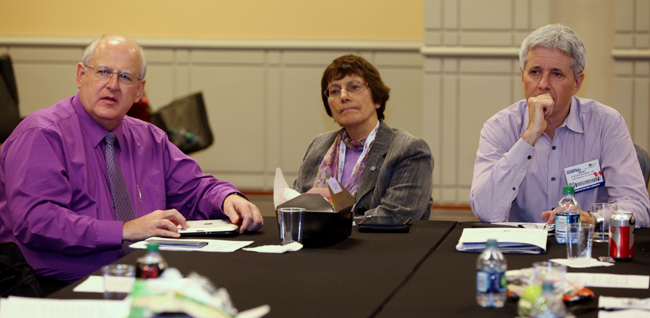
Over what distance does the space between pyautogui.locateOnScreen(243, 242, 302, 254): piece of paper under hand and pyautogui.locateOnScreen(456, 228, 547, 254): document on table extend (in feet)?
1.52

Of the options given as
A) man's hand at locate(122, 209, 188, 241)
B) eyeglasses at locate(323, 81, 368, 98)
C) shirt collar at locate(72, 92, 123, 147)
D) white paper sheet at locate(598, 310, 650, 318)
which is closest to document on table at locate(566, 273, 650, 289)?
white paper sheet at locate(598, 310, 650, 318)

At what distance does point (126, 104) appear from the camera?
254 centimetres

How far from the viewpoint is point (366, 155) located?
10.3ft

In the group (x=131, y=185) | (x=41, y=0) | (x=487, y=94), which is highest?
(x=41, y=0)

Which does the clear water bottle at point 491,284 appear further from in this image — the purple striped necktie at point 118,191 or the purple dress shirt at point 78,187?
the purple striped necktie at point 118,191

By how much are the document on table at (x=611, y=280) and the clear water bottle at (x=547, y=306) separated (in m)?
0.39

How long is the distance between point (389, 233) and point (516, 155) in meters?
0.68

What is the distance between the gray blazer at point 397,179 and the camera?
2871 millimetres

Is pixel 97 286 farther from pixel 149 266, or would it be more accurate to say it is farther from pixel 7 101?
pixel 7 101

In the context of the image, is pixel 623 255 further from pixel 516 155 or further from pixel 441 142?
pixel 441 142

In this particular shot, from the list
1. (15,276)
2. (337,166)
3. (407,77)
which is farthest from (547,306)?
(407,77)

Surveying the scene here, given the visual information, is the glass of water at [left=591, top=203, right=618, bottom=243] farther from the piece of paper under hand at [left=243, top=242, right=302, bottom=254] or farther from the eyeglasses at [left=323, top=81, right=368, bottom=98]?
the eyeglasses at [left=323, top=81, right=368, bottom=98]

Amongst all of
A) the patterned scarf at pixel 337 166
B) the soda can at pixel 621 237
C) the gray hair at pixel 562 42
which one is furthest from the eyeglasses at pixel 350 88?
the soda can at pixel 621 237

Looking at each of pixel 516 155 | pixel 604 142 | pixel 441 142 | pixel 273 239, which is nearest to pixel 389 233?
pixel 273 239
